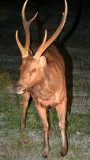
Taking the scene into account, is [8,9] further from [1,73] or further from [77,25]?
[1,73]

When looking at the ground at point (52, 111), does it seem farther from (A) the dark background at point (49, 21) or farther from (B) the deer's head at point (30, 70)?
(B) the deer's head at point (30, 70)

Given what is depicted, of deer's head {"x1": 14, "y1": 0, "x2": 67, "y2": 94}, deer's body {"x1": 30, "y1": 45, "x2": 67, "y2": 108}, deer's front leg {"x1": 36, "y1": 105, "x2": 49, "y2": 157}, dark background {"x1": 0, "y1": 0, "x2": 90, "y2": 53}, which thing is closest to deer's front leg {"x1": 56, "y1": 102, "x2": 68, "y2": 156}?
deer's body {"x1": 30, "y1": 45, "x2": 67, "y2": 108}

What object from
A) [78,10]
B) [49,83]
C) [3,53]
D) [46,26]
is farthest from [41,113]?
[78,10]

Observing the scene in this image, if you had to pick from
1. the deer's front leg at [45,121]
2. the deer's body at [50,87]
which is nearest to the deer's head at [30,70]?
the deer's body at [50,87]

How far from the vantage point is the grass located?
18.7ft

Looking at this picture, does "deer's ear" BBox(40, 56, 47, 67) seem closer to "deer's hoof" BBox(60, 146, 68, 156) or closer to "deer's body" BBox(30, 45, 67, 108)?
"deer's body" BBox(30, 45, 67, 108)

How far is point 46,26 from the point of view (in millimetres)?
15945

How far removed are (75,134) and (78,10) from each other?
1420 centimetres

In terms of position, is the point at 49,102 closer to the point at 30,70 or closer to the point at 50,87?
the point at 50,87

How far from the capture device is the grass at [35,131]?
5.71 metres

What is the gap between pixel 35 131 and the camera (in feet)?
21.3

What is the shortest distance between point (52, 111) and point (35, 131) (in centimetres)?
85

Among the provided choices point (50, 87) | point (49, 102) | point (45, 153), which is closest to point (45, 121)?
point (49, 102)

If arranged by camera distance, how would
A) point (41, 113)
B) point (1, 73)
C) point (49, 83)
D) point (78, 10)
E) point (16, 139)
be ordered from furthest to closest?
point (78, 10)
point (1, 73)
point (16, 139)
point (41, 113)
point (49, 83)
